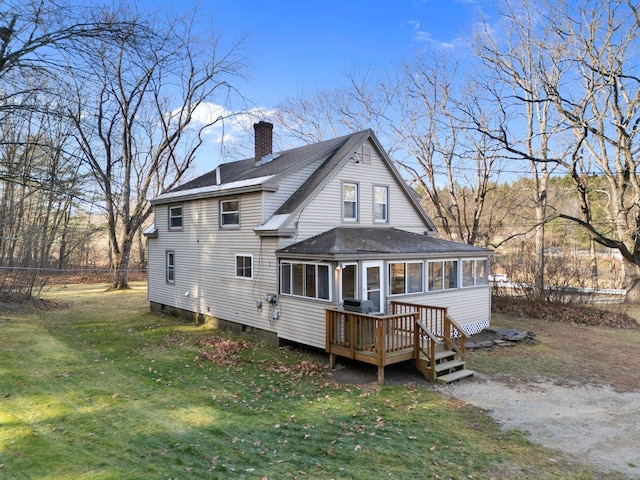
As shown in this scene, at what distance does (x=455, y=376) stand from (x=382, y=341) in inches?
74.9

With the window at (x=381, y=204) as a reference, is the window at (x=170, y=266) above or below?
below

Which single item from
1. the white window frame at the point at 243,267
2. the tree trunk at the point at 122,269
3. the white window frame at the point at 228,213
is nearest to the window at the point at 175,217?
the white window frame at the point at 228,213

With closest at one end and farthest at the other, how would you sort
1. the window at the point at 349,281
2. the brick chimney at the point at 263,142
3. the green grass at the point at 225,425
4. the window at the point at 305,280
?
the green grass at the point at 225,425 → the window at the point at 305,280 → the window at the point at 349,281 → the brick chimney at the point at 263,142

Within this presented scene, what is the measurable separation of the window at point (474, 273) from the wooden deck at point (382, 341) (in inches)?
142

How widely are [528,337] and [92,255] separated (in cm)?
3556

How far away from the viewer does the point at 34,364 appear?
30.0 ft

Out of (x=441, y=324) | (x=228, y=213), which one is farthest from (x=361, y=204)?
(x=441, y=324)

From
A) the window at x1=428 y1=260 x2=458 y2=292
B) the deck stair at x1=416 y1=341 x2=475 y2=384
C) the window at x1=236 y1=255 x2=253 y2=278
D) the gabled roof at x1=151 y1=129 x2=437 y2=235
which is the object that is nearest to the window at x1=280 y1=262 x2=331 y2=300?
the gabled roof at x1=151 y1=129 x2=437 y2=235

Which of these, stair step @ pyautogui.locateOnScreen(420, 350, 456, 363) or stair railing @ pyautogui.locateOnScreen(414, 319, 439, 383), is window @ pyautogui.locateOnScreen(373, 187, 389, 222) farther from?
stair step @ pyautogui.locateOnScreen(420, 350, 456, 363)

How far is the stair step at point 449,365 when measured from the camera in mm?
9218

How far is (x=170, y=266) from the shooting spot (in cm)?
1697

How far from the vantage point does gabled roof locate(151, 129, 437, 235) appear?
12164 millimetres

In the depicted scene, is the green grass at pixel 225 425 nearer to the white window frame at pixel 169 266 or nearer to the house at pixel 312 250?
the house at pixel 312 250

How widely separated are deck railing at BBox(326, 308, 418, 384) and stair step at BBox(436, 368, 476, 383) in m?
0.82
